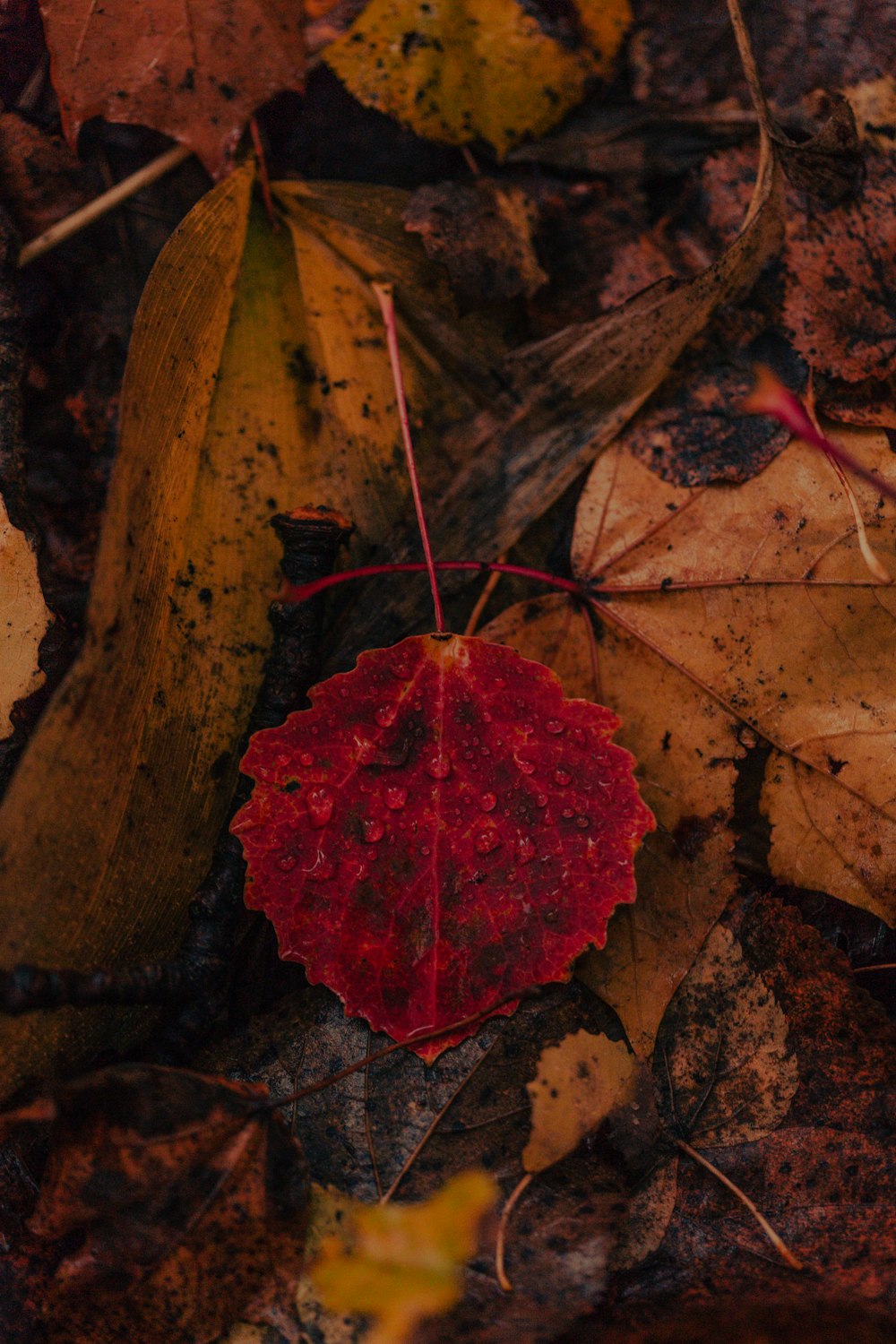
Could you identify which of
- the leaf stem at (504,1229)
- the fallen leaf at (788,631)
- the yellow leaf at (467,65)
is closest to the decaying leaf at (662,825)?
the fallen leaf at (788,631)

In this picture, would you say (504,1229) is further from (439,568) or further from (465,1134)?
(439,568)

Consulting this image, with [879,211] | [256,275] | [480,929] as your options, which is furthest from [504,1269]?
[879,211]

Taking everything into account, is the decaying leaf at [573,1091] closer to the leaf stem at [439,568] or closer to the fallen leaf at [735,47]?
the leaf stem at [439,568]

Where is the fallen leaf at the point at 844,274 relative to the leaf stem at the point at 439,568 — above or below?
above

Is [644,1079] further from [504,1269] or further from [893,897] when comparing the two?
[893,897]

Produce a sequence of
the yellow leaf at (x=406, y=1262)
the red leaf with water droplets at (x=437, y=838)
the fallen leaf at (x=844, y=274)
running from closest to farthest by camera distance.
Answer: the yellow leaf at (x=406, y=1262), the red leaf with water droplets at (x=437, y=838), the fallen leaf at (x=844, y=274)

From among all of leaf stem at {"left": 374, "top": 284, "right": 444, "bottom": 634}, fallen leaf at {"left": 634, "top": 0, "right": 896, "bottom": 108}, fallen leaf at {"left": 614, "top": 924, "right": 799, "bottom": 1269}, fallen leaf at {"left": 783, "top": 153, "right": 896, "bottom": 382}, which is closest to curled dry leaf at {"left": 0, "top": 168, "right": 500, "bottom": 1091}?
leaf stem at {"left": 374, "top": 284, "right": 444, "bottom": 634}

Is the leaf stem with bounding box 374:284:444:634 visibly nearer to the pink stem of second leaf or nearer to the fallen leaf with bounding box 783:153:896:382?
the pink stem of second leaf
